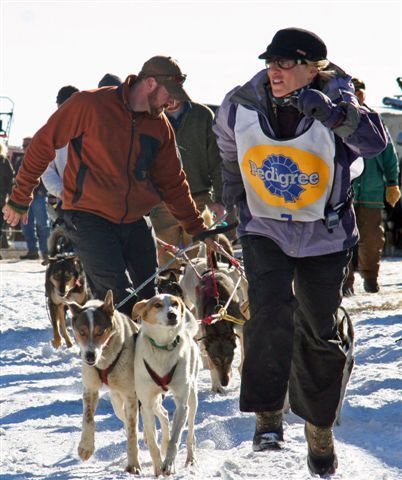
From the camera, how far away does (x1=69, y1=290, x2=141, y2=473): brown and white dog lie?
4.96 meters

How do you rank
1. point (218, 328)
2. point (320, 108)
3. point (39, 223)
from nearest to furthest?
point (320, 108)
point (218, 328)
point (39, 223)

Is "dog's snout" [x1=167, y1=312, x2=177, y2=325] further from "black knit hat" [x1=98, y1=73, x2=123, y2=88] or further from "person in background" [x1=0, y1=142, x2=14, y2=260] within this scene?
"person in background" [x1=0, y1=142, x2=14, y2=260]

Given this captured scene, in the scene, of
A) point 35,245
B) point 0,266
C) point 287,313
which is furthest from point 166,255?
point 35,245

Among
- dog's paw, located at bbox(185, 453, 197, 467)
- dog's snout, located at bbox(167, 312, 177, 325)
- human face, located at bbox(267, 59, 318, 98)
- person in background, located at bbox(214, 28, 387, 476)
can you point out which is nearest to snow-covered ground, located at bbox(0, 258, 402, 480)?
dog's paw, located at bbox(185, 453, 197, 467)

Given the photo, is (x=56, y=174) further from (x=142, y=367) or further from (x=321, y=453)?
(x=321, y=453)

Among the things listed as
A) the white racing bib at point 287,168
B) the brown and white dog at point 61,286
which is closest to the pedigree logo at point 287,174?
the white racing bib at point 287,168

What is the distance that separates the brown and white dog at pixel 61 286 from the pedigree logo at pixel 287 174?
191 inches

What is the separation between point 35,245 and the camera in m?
17.8

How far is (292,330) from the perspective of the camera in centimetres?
432

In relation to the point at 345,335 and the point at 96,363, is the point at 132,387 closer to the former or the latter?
the point at 96,363

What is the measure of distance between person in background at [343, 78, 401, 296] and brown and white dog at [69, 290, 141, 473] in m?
5.37

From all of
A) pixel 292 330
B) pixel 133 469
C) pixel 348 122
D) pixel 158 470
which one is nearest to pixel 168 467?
pixel 158 470

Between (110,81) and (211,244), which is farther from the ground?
(110,81)

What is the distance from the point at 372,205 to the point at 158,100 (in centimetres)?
558
